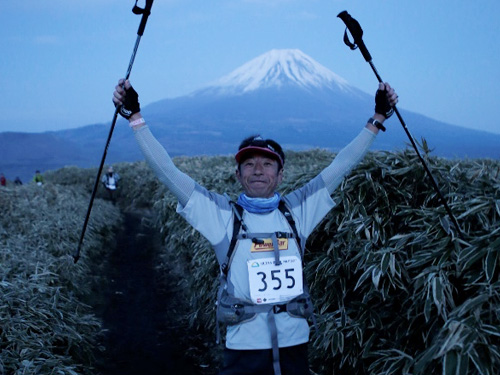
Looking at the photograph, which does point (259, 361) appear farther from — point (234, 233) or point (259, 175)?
point (259, 175)

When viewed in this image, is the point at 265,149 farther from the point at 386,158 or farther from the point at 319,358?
the point at 319,358

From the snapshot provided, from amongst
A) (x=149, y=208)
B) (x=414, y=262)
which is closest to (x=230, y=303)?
(x=414, y=262)

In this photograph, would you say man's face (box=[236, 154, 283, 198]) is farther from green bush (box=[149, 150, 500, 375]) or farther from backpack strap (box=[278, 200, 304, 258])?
green bush (box=[149, 150, 500, 375])

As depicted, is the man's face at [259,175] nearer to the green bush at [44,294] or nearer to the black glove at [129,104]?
the black glove at [129,104]

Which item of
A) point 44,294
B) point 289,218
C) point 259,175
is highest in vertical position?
point 259,175

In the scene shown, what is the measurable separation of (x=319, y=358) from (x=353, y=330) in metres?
0.66

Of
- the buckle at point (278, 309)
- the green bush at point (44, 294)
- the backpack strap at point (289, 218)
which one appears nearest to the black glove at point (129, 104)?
the backpack strap at point (289, 218)

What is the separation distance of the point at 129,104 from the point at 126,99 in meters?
0.04

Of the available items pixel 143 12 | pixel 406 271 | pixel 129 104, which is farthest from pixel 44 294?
pixel 406 271

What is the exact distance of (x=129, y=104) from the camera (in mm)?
3082

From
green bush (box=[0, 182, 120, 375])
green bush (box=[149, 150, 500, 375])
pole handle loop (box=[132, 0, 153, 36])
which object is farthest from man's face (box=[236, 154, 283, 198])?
green bush (box=[0, 182, 120, 375])

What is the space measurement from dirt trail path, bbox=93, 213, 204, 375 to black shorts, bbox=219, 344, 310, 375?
10.1 ft

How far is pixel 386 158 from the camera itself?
15.1 feet

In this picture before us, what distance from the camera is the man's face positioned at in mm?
3102
